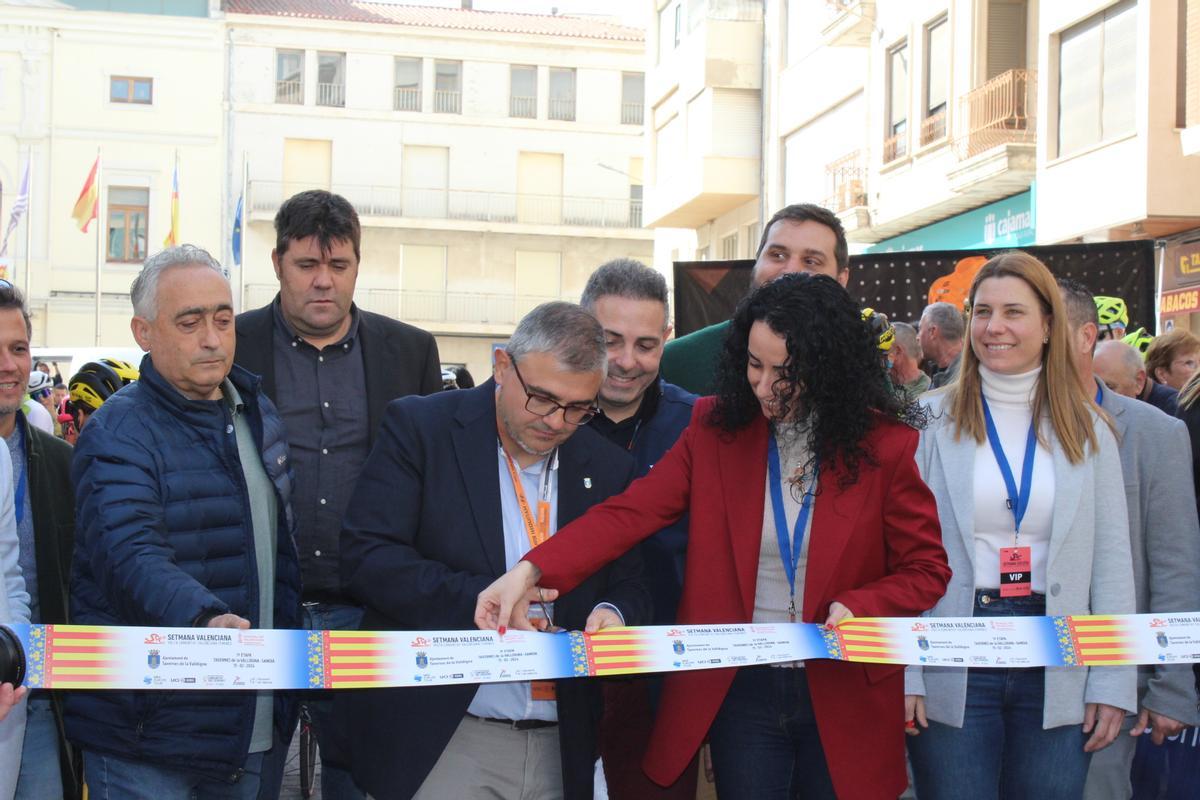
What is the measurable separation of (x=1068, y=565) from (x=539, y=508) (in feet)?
5.40

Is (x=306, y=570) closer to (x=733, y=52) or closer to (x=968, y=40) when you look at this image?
(x=968, y=40)

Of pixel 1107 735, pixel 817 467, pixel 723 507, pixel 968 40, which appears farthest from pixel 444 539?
pixel 968 40

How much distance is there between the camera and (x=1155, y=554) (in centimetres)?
439

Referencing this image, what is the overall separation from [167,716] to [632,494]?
4.47ft

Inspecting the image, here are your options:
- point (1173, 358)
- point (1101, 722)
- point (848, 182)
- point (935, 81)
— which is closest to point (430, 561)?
point (1101, 722)

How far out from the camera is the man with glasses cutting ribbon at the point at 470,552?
11.6ft

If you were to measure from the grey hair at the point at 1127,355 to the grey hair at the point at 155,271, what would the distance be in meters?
5.49

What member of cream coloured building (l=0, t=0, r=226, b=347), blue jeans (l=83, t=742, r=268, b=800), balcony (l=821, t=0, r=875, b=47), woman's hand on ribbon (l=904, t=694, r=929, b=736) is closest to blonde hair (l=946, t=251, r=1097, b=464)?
woman's hand on ribbon (l=904, t=694, r=929, b=736)

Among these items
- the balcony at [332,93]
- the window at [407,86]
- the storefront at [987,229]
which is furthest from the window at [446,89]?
the storefront at [987,229]

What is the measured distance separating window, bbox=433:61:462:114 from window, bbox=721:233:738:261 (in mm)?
15846

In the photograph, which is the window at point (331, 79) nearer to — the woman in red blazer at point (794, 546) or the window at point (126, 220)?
the window at point (126, 220)

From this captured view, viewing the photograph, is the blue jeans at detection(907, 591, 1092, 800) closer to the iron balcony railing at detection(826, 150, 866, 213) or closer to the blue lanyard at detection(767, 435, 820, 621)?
the blue lanyard at detection(767, 435, 820, 621)

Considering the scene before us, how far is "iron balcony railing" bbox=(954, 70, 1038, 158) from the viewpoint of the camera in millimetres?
19797

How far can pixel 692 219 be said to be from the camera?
34906 millimetres
